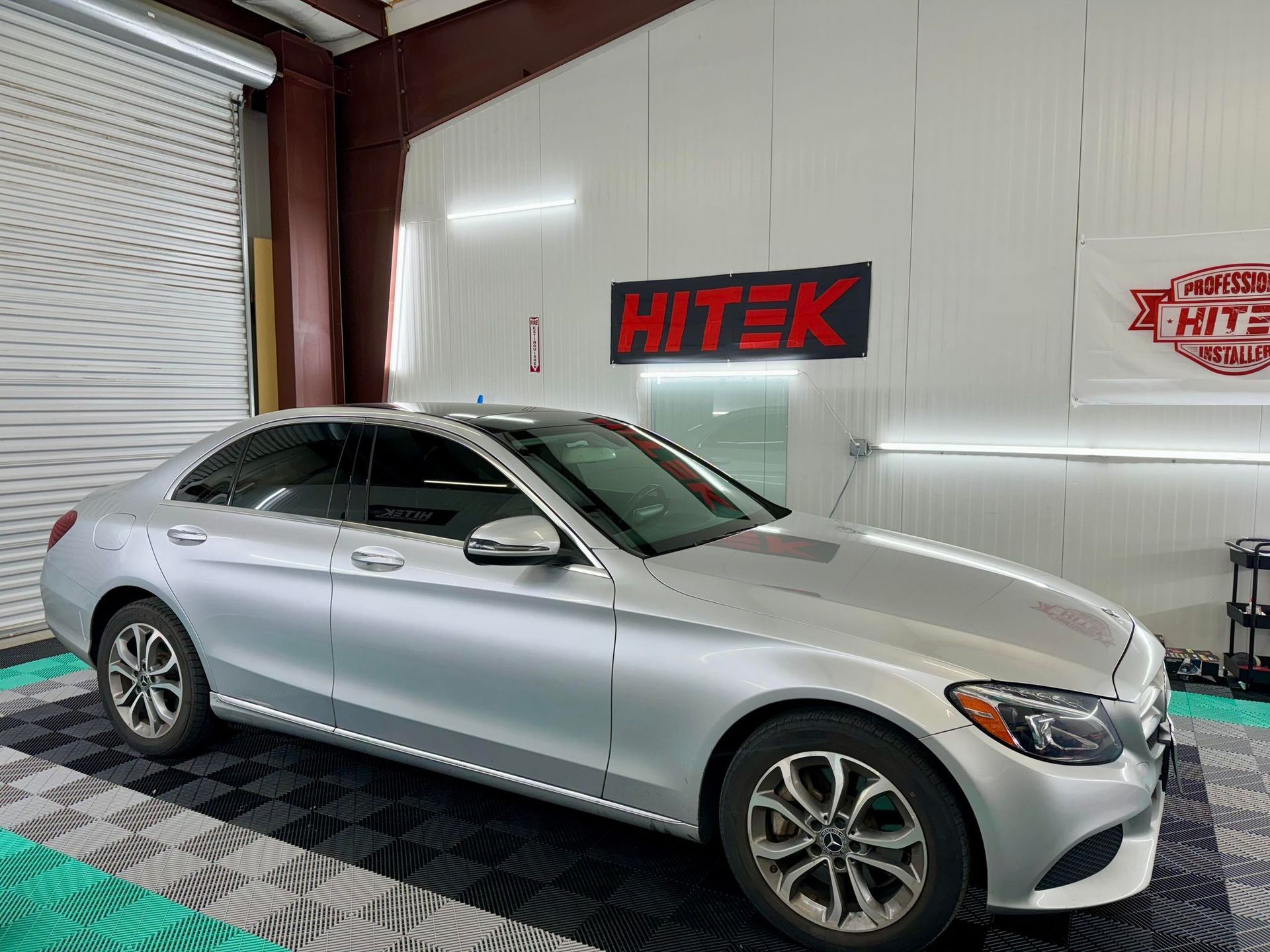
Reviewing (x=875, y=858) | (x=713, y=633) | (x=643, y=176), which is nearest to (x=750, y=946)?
(x=875, y=858)

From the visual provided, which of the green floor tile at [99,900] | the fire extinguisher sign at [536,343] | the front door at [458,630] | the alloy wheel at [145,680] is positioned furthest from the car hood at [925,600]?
the fire extinguisher sign at [536,343]

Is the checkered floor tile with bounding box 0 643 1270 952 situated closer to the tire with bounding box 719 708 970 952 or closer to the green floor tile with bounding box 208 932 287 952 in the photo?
the green floor tile with bounding box 208 932 287 952

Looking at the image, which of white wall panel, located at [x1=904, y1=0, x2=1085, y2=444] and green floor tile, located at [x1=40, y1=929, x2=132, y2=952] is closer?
green floor tile, located at [x1=40, y1=929, x2=132, y2=952]

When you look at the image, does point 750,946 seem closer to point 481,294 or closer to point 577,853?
point 577,853

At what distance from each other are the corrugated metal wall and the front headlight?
3.06 metres

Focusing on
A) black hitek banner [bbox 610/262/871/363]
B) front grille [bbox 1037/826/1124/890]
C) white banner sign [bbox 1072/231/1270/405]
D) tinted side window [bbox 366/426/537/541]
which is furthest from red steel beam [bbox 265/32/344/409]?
front grille [bbox 1037/826/1124/890]

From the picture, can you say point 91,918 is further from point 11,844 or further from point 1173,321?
point 1173,321

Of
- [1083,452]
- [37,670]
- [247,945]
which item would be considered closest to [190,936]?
[247,945]

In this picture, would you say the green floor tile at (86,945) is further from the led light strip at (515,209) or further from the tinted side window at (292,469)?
the led light strip at (515,209)

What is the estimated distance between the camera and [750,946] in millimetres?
2045

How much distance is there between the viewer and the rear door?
263 centimetres

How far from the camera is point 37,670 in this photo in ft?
14.1

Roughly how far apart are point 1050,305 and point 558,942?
4.07 metres

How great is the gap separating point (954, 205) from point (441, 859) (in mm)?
4261
